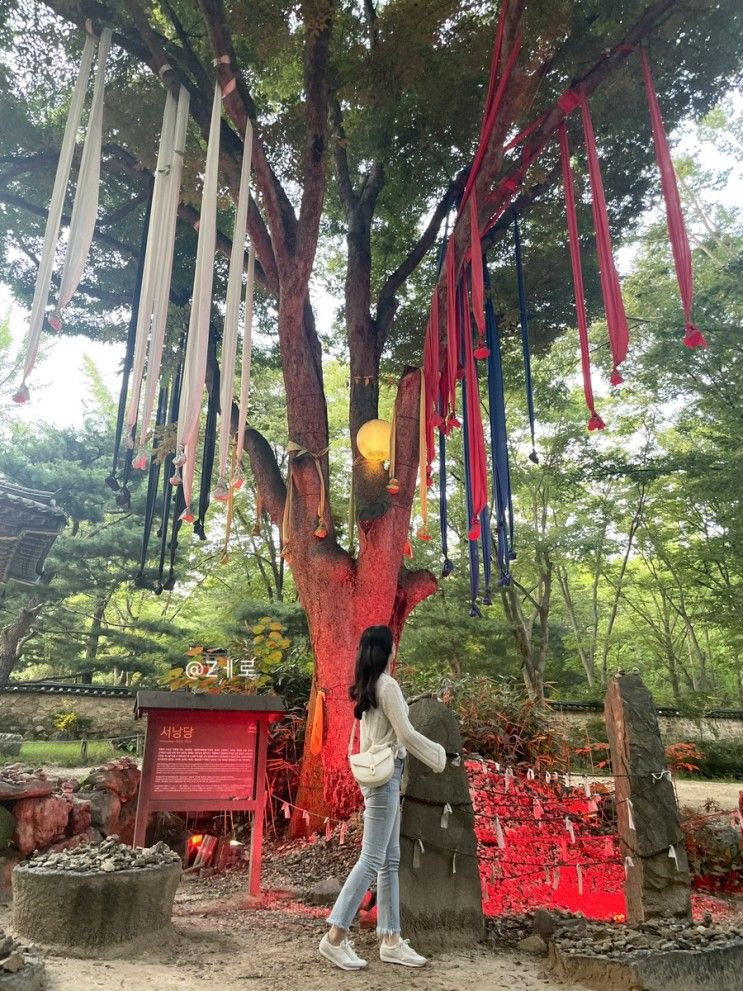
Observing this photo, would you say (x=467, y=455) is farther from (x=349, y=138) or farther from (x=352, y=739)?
(x=349, y=138)

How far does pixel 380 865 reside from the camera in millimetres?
2422

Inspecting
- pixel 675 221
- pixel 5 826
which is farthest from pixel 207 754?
pixel 675 221

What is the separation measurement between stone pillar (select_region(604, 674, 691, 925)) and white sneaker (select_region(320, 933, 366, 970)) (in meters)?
1.35

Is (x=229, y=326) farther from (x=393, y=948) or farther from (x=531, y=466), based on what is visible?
(x=531, y=466)

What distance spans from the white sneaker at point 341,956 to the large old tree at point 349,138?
236 centimetres

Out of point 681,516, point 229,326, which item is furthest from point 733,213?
point 229,326

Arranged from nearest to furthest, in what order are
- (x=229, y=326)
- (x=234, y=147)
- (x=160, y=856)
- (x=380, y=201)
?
(x=160, y=856) → (x=229, y=326) → (x=234, y=147) → (x=380, y=201)

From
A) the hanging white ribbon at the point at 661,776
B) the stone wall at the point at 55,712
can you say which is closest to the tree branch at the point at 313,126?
the hanging white ribbon at the point at 661,776

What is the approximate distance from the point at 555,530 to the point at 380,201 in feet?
26.7

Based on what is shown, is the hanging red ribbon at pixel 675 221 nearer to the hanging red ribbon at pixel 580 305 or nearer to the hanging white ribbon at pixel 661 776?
the hanging red ribbon at pixel 580 305

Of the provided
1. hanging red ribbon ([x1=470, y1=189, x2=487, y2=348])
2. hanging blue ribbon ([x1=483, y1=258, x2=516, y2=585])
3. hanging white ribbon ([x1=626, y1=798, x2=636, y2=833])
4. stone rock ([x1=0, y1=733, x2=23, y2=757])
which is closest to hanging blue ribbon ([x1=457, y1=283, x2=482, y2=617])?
hanging blue ribbon ([x1=483, y1=258, x2=516, y2=585])

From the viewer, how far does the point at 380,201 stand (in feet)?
23.0

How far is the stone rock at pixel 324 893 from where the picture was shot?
3.54 metres

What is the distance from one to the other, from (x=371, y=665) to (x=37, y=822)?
2454 mm
